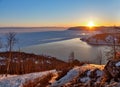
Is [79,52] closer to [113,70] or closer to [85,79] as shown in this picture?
[85,79]

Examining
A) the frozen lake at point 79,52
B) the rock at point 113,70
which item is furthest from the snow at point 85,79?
the frozen lake at point 79,52

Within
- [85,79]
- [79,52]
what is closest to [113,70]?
[85,79]

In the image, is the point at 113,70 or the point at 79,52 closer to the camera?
the point at 113,70

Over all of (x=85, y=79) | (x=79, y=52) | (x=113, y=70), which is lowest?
(x=79, y=52)

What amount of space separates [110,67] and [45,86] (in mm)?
5550

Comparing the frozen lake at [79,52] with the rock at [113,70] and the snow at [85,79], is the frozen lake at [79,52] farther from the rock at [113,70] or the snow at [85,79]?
the rock at [113,70]

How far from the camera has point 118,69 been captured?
1284 cm

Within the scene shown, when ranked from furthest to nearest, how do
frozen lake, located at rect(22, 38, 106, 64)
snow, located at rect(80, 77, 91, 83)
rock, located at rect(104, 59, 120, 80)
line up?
1. frozen lake, located at rect(22, 38, 106, 64)
2. snow, located at rect(80, 77, 91, 83)
3. rock, located at rect(104, 59, 120, 80)

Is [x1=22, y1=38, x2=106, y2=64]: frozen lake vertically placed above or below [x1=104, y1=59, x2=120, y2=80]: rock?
below

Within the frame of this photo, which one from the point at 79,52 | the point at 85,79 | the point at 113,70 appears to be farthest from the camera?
the point at 79,52

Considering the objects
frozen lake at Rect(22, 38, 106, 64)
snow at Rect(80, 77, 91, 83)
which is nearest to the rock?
snow at Rect(80, 77, 91, 83)

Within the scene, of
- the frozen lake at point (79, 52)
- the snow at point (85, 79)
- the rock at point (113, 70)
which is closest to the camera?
the rock at point (113, 70)

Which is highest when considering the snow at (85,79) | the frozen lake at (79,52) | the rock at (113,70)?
the rock at (113,70)

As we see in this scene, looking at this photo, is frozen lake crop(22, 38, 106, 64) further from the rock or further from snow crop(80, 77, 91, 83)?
the rock
